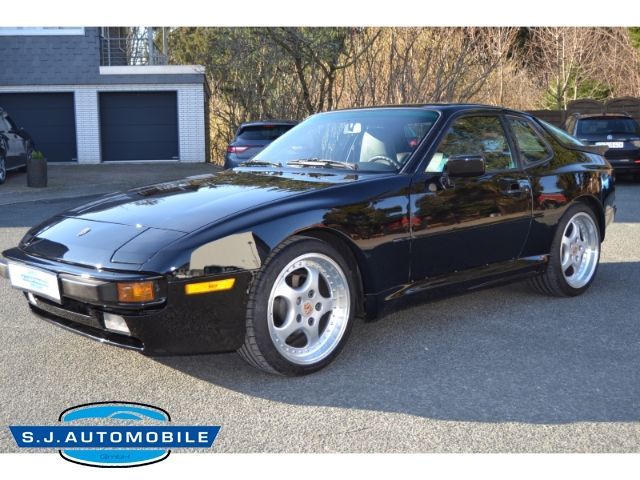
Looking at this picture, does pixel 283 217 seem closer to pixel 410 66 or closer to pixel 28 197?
pixel 28 197

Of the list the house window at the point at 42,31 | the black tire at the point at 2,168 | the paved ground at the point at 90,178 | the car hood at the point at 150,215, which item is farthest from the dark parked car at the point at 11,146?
the car hood at the point at 150,215

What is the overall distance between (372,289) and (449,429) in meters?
1.08

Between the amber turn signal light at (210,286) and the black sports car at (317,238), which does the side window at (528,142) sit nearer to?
the black sports car at (317,238)

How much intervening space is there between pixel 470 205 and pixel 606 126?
12077 mm

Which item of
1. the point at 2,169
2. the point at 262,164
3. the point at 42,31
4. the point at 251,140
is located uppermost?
the point at 42,31

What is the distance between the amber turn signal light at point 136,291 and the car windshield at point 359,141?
5.58ft

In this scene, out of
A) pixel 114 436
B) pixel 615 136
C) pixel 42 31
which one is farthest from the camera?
pixel 42 31

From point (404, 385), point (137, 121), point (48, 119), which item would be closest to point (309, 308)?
point (404, 385)

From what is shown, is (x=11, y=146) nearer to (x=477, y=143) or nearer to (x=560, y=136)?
(x=560, y=136)

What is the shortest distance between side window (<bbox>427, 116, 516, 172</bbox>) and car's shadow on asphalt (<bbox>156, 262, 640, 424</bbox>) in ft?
3.48

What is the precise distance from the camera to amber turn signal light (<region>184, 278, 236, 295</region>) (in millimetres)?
3254

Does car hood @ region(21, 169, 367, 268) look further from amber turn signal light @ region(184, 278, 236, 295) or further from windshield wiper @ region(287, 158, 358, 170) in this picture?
amber turn signal light @ region(184, 278, 236, 295)

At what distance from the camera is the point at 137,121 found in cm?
2216

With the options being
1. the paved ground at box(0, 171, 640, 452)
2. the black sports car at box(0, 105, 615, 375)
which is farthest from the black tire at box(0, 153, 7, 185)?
the black sports car at box(0, 105, 615, 375)
